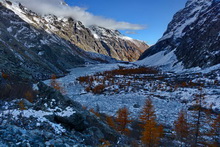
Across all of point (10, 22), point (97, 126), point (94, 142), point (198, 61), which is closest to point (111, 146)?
point (94, 142)

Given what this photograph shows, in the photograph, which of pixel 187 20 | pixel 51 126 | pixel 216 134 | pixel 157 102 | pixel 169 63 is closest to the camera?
pixel 51 126

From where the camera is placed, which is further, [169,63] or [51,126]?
[169,63]

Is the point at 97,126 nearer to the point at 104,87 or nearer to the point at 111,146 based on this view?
the point at 111,146

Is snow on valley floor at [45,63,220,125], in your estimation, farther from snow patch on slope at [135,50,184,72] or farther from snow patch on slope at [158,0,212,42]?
snow patch on slope at [158,0,212,42]

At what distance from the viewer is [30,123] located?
904 cm

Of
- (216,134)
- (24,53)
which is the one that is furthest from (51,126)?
(24,53)

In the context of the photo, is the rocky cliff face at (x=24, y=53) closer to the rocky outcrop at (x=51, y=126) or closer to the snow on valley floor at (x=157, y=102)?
the snow on valley floor at (x=157, y=102)

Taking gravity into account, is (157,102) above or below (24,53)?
below

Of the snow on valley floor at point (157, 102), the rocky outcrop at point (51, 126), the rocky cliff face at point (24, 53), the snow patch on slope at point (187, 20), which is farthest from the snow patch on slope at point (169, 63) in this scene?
the rocky outcrop at point (51, 126)

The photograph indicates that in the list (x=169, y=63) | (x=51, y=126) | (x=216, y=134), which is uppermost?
(x=169, y=63)

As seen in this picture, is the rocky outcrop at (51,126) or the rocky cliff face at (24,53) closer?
the rocky outcrop at (51,126)

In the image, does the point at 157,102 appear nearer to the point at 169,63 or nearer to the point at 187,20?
the point at 169,63

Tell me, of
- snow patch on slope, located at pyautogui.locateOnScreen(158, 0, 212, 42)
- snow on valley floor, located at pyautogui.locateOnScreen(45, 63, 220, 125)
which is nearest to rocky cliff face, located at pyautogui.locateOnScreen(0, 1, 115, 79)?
snow on valley floor, located at pyautogui.locateOnScreen(45, 63, 220, 125)

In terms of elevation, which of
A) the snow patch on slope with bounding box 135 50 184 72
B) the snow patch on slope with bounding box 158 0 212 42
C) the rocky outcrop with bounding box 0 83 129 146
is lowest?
the rocky outcrop with bounding box 0 83 129 146
